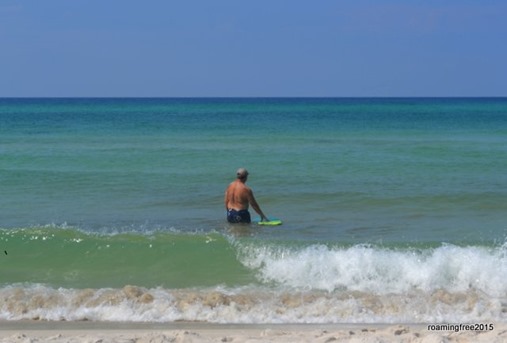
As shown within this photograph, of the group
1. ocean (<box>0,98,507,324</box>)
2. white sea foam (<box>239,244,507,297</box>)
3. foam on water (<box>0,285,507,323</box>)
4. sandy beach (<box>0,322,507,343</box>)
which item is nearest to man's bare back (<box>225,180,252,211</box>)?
ocean (<box>0,98,507,324</box>)

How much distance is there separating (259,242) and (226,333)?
13.6ft

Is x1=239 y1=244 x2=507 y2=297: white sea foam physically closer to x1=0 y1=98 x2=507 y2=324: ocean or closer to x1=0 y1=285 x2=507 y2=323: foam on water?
x1=0 y1=98 x2=507 y2=324: ocean

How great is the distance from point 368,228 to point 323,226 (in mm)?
748

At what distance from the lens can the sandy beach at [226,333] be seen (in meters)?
7.05

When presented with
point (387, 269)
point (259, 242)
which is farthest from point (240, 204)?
point (387, 269)

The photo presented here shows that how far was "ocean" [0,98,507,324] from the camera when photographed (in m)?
8.70

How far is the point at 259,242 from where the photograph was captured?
11844 millimetres

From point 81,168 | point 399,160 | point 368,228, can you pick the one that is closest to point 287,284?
point 368,228

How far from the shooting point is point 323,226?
13664 mm

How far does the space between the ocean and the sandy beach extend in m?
0.27

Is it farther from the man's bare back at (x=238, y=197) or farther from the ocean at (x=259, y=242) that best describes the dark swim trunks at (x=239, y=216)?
the ocean at (x=259, y=242)

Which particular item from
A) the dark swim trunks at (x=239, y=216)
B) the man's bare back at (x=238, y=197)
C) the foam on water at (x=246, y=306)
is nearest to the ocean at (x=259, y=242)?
the foam on water at (x=246, y=306)

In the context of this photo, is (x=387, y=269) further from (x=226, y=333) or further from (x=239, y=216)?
(x=239, y=216)

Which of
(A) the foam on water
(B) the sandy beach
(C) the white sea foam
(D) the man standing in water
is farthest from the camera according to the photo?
(D) the man standing in water
